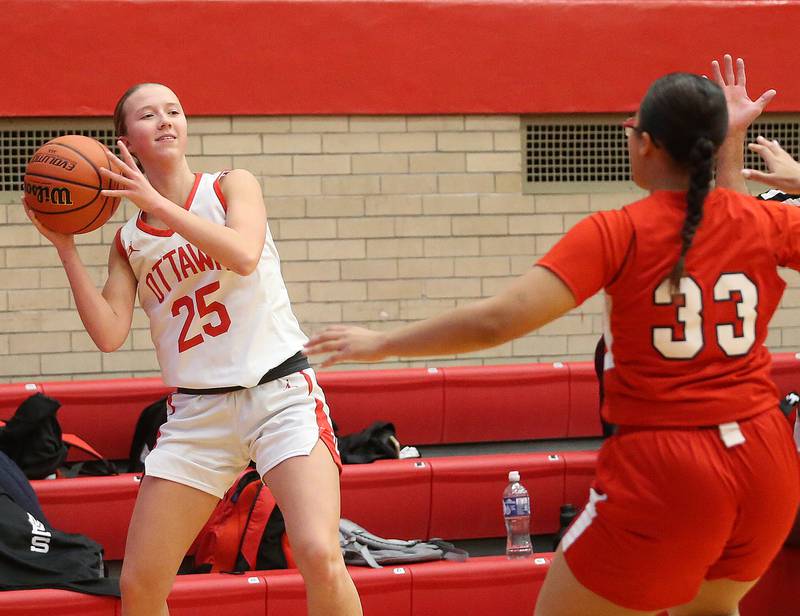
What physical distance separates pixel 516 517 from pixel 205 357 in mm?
2093

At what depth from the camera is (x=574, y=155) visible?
671cm

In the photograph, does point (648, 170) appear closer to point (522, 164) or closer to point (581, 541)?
point (581, 541)

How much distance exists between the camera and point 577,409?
5980mm

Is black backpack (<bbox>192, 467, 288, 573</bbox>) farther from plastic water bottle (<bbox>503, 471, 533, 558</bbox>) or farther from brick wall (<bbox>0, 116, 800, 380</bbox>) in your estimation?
brick wall (<bbox>0, 116, 800, 380</bbox>)

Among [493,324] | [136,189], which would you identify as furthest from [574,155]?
[493,324]

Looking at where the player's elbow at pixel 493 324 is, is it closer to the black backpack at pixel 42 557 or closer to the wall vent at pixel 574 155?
the black backpack at pixel 42 557

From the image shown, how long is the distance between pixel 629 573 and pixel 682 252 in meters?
0.65

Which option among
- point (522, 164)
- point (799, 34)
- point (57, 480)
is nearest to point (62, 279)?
point (57, 480)

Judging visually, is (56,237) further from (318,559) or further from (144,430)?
(144,430)

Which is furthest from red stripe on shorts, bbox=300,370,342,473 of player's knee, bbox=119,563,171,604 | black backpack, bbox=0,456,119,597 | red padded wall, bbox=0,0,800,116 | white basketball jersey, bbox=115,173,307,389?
red padded wall, bbox=0,0,800,116

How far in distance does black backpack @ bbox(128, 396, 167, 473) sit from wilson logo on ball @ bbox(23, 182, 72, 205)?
180 cm

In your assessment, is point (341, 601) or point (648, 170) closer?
point (648, 170)

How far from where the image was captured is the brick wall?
20.2 ft

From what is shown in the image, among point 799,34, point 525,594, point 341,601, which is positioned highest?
point 799,34
